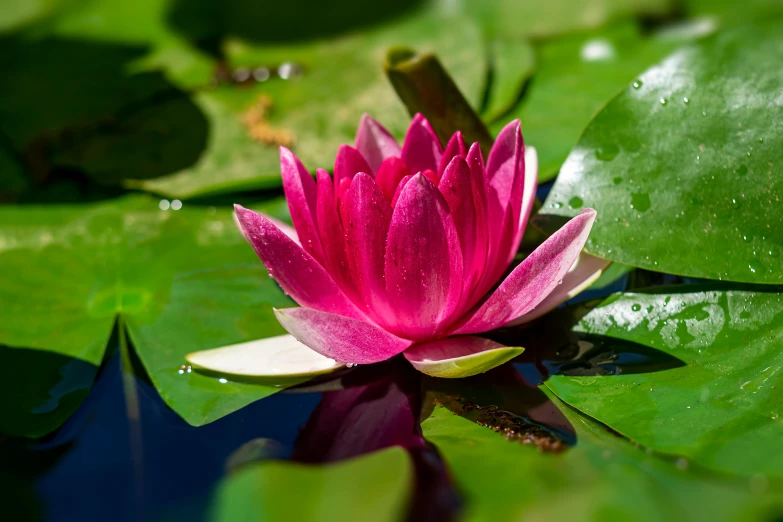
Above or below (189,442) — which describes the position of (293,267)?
above

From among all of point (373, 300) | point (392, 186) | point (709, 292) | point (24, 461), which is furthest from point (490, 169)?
point (24, 461)

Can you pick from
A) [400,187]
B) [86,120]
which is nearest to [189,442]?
[400,187]

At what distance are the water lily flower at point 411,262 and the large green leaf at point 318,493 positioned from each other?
0.29 metres

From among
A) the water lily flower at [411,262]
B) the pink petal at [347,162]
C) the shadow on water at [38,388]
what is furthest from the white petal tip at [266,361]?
the pink petal at [347,162]

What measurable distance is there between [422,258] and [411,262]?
2 cm

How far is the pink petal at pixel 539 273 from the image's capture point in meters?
1.17

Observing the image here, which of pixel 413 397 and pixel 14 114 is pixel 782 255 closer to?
pixel 413 397

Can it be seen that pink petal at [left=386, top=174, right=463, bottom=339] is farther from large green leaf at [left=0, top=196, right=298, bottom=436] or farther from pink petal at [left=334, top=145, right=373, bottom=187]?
large green leaf at [left=0, top=196, right=298, bottom=436]

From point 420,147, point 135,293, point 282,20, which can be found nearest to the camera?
point 420,147

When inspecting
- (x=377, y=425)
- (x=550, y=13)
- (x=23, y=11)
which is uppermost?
(x=23, y=11)

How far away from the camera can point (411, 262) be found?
1166mm

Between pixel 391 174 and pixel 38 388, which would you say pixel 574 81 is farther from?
pixel 38 388

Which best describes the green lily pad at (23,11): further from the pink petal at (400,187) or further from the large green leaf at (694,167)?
the large green leaf at (694,167)

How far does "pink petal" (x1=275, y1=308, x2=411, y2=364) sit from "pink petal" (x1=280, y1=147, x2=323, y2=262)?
21cm
